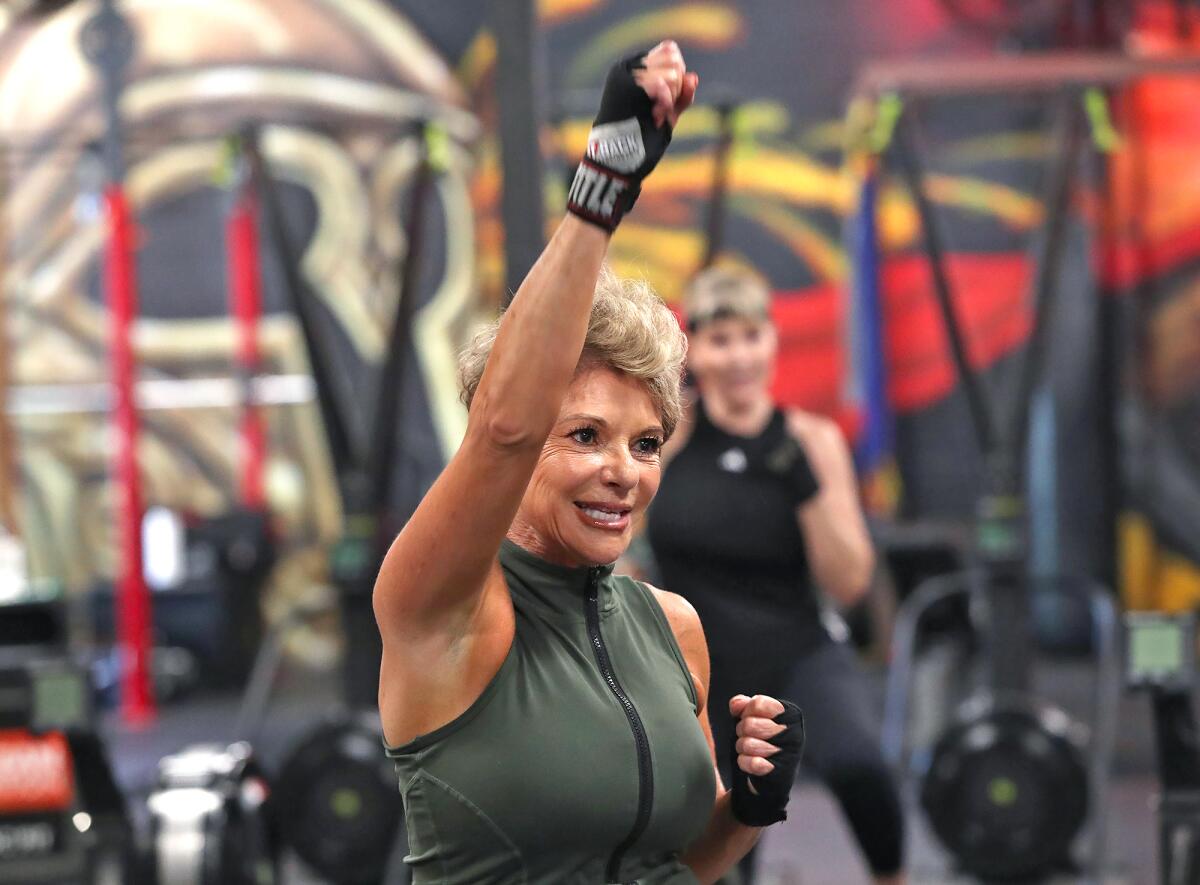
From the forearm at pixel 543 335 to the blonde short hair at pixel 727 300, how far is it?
1.77 metres

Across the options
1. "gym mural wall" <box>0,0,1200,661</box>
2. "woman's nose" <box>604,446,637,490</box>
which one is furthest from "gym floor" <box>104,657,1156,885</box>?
"woman's nose" <box>604,446,637,490</box>

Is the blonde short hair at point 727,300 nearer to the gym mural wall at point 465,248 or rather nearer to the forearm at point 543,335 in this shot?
the forearm at point 543,335

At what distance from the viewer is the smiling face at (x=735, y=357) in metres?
2.98

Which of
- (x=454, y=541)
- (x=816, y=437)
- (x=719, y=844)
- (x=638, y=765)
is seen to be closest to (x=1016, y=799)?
(x=816, y=437)

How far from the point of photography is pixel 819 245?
8164 millimetres

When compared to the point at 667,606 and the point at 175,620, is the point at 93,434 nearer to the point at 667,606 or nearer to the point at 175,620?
the point at 175,620

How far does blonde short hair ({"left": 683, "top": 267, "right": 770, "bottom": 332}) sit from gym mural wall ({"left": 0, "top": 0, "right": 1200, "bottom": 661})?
501cm

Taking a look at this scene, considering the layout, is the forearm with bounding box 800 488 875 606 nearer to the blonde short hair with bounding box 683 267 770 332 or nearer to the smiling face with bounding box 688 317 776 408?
the smiling face with bounding box 688 317 776 408

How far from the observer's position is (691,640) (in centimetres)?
166

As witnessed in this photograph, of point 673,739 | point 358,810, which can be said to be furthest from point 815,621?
point 358,810

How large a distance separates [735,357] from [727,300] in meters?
0.11

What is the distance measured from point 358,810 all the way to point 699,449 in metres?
2.01

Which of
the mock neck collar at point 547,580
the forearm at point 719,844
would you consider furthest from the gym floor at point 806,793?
the mock neck collar at point 547,580

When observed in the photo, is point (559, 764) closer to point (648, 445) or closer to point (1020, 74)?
point (648, 445)
